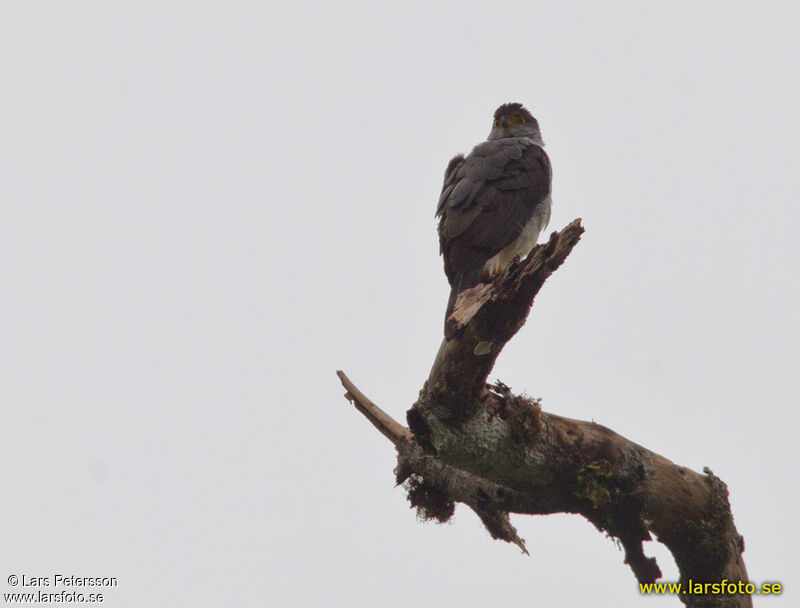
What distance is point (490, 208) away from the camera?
6004 mm

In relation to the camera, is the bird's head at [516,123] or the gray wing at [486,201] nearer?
the gray wing at [486,201]

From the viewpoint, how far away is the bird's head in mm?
8227

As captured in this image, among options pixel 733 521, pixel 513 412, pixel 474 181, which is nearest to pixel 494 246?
pixel 474 181

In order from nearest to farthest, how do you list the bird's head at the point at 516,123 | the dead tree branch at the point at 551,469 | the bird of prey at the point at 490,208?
the dead tree branch at the point at 551,469
the bird of prey at the point at 490,208
the bird's head at the point at 516,123

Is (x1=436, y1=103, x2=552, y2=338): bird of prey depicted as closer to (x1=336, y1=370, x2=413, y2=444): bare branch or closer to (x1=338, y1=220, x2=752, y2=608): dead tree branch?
(x1=336, y1=370, x2=413, y2=444): bare branch

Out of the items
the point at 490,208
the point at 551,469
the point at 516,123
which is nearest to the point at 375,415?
the point at 551,469

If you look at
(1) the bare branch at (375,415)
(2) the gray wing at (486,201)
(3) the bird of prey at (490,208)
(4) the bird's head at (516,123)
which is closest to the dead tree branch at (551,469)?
(1) the bare branch at (375,415)

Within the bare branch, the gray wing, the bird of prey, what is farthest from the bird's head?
the bare branch

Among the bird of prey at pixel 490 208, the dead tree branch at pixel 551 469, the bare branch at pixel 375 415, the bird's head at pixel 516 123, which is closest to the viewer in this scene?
the dead tree branch at pixel 551 469

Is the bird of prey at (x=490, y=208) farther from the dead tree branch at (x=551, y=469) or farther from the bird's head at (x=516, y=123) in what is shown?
the dead tree branch at (x=551, y=469)

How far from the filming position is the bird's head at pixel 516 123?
8227 mm

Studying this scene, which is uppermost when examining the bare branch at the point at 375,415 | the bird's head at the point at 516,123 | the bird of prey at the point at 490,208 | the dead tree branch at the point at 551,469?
the bird's head at the point at 516,123

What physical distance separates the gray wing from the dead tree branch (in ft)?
5.31

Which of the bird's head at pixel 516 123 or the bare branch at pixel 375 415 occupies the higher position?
the bird's head at pixel 516 123
